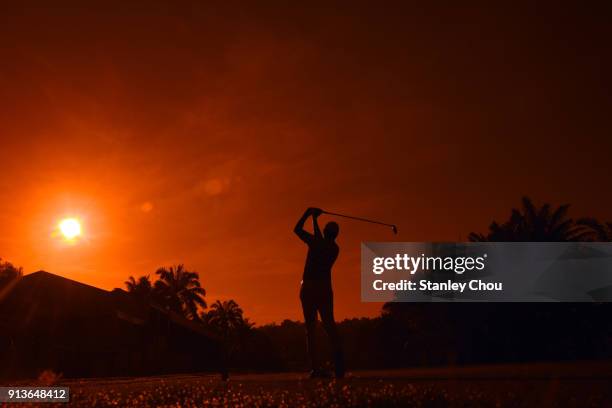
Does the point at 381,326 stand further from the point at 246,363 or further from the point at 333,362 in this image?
the point at 333,362

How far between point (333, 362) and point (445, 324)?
A: 4963 cm

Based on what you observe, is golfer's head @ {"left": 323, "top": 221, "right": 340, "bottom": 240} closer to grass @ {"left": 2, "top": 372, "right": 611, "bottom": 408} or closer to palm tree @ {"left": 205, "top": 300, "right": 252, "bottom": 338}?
grass @ {"left": 2, "top": 372, "right": 611, "bottom": 408}

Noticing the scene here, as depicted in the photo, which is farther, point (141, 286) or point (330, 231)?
point (141, 286)

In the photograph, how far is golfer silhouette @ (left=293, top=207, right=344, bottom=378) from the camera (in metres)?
9.53

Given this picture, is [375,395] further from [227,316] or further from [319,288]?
[227,316]

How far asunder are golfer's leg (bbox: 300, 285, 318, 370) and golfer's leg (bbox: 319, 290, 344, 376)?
128mm

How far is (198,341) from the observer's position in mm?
34469

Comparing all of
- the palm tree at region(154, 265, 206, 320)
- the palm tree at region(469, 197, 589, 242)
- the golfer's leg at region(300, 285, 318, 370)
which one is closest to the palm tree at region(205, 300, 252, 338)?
the palm tree at region(154, 265, 206, 320)

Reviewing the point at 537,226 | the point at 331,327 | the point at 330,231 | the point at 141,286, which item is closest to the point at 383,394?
the point at 331,327

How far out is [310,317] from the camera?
959 cm

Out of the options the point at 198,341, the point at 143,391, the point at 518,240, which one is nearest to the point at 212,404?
the point at 143,391

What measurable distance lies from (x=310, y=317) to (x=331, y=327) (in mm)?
328

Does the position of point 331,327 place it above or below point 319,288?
below

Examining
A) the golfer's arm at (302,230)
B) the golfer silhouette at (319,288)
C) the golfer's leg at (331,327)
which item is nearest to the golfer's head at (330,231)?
the golfer silhouette at (319,288)
